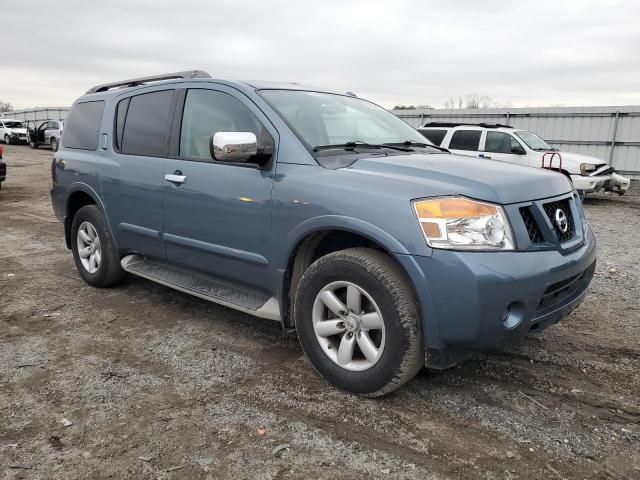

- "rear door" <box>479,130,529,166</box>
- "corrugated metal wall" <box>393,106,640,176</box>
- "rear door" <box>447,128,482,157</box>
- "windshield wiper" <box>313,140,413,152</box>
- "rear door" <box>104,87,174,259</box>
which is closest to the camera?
"windshield wiper" <box>313,140,413,152</box>

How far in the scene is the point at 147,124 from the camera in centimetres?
421

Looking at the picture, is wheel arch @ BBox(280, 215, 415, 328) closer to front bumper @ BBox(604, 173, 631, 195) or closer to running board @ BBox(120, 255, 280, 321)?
running board @ BBox(120, 255, 280, 321)

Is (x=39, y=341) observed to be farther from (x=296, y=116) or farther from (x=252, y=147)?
(x=296, y=116)

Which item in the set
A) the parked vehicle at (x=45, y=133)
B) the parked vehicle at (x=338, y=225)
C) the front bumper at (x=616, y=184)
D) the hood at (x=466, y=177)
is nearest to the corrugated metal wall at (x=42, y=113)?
the parked vehicle at (x=45, y=133)

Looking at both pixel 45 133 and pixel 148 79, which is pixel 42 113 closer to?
pixel 45 133

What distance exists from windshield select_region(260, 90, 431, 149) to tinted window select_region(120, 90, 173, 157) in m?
0.98

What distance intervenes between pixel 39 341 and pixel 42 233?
458 cm

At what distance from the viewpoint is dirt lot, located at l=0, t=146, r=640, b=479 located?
92.2 inches

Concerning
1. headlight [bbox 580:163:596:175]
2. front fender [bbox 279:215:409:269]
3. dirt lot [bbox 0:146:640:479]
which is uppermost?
front fender [bbox 279:215:409:269]

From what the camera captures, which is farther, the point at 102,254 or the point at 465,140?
the point at 465,140

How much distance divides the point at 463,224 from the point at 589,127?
16.8m

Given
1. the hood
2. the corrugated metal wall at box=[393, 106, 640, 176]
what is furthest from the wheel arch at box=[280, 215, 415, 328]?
the corrugated metal wall at box=[393, 106, 640, 176]

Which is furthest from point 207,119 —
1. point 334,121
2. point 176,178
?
point 334,121

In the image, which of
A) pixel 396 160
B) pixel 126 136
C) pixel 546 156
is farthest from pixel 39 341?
pixel 546 156
